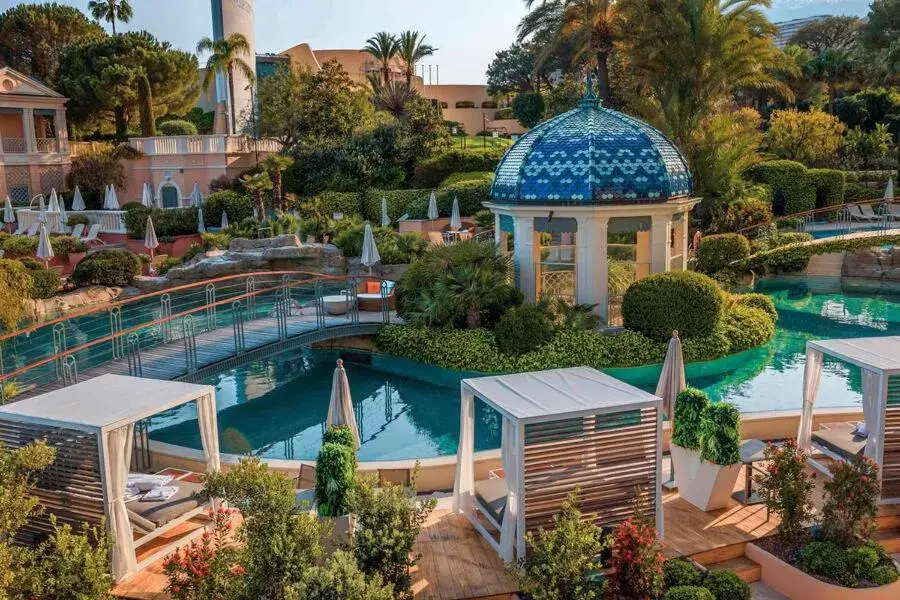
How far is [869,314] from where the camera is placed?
70.5 feet

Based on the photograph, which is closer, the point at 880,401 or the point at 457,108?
the point at 880,401

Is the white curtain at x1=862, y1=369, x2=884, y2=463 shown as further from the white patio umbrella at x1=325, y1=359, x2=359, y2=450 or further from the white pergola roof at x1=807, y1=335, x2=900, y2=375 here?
the white patio umbrella at x1=325, y1=359, x2=359, y2=450

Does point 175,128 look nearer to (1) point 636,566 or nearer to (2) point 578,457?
(2) point 578,457

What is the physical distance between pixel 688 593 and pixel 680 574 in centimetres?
37

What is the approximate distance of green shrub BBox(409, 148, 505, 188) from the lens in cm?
3794

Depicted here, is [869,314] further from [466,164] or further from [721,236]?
[466,164]

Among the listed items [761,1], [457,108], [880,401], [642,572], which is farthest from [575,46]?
[457,108]

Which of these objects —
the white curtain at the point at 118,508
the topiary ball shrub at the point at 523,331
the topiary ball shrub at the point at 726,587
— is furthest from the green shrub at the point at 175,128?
the topiary ball shrub at the point at 726,587

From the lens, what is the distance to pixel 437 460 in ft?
34.3

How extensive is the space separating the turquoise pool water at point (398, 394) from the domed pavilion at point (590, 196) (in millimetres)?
2675

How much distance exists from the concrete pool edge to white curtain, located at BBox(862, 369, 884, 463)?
2205mm

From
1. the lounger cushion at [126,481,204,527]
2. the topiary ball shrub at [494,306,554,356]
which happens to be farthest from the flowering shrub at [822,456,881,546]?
the topiary ball shrub at [494,306,554,356]

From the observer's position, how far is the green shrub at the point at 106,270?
2544cm

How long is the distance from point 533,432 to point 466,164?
103 feet
